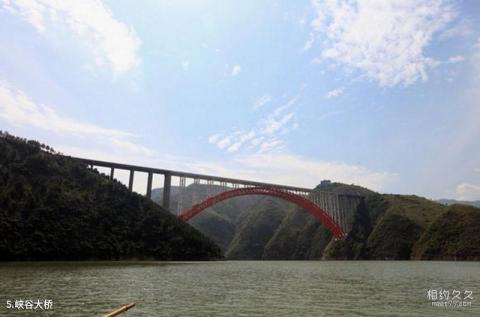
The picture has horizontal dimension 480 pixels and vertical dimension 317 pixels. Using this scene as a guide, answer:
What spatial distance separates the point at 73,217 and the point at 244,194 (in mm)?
49254

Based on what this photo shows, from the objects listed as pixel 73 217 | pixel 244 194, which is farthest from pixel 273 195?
pixel 73 217

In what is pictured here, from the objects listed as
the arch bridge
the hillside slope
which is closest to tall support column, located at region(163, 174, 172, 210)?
the arch bridge

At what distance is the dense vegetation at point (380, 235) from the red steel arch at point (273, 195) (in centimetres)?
813

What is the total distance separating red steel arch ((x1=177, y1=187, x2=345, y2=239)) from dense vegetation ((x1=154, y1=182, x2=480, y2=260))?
26.7 feet

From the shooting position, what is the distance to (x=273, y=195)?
122 m

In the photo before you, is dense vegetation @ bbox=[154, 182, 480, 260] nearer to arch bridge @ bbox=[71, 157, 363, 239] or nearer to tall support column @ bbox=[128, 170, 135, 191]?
arch bridge @ bbox=[71, 157, 363, 239]

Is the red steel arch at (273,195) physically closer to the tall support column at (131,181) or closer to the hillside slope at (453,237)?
the tall support column at (131,181)

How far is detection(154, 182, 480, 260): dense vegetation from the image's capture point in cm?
10718

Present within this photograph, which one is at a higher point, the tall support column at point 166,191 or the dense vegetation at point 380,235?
the tall support column at point 166,191

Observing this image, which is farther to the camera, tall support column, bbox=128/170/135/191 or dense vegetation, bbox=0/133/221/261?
tall support column, bbox=128/170/135/191

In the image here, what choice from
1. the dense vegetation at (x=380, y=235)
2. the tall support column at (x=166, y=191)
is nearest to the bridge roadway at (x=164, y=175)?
the tall support column at (x=166, y=191)

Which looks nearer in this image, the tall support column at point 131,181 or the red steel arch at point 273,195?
the tall support column at point 131,181

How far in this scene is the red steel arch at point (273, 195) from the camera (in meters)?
101

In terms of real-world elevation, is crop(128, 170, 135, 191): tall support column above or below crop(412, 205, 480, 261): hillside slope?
above
